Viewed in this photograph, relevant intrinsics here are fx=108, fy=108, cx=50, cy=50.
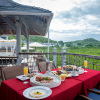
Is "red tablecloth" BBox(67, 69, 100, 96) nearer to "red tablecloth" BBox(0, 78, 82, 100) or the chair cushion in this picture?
"red tablecloth" BBox(0, 78, 82, 100)

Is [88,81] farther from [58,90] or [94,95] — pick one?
[58,90]

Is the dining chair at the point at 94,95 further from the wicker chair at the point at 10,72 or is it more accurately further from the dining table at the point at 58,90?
the wicker chair at the point at 10,72

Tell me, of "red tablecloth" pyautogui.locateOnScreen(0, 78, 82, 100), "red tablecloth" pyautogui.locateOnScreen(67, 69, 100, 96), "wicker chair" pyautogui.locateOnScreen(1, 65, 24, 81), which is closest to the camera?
"red tablecloth" pyautogui.locateOnScreen(0, 78, 82, 100)

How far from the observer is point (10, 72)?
87.6 inches

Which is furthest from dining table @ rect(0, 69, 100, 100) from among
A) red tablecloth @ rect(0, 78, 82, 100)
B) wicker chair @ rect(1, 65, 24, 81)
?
wicker chair @ rect(1, 65, 24, 81)

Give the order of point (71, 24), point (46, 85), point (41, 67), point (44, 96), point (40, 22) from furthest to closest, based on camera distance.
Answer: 1. point (71, 24)
2. point (40, 22)
3. point (41, 67)
4. point (46, 85)
5. point (44, 96)

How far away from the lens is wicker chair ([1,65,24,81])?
6.94ft

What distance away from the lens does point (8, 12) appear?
11.9 ft

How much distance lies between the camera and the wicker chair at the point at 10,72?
6.94 ft

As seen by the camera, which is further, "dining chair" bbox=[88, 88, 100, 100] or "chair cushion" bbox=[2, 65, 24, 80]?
"chair cushion" bbox=[2, 65, 24, 80]

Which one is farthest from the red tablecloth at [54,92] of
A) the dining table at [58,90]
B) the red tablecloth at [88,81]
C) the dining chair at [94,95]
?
the dining chair at [94,95]

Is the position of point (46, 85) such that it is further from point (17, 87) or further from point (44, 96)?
point (17, 87)

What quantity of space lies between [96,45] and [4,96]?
20.0 feet

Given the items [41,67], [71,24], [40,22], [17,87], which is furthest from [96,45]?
[71,24]
